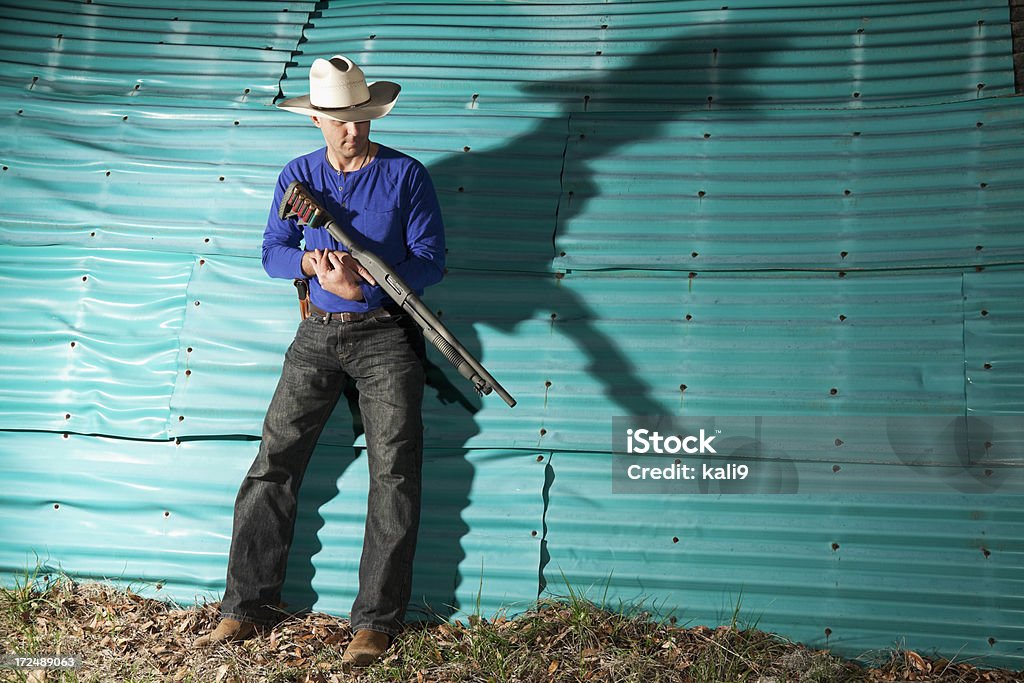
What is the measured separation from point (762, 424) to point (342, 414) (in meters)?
1.99

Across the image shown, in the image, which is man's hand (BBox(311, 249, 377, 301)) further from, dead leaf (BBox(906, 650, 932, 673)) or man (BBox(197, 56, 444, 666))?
dead leaf (BBox(906, 650, 932, 673))

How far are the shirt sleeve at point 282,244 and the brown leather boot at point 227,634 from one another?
1519 mm

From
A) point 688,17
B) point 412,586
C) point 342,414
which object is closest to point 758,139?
point 688,17

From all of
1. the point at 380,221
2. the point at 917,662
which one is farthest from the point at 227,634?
the point at 917,662

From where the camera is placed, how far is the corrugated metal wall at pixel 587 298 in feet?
13.6

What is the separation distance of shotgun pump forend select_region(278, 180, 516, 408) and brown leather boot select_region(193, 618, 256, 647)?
4.73 feet

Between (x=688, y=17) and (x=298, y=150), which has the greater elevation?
(x=688, y=17)

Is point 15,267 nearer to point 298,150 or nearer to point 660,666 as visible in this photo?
point 298,150

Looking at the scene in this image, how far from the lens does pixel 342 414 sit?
4.46m

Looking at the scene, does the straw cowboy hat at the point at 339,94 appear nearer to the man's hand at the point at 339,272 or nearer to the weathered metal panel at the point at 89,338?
the man's hand at the point at 339,272

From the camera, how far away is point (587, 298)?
14.8ft

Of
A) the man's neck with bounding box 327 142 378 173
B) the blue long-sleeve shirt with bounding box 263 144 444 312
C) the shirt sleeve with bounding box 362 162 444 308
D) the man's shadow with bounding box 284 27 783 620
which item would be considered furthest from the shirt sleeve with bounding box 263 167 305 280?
the man's shadow with bounding box 284 27 783 620

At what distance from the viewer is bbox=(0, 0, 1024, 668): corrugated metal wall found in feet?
13.6

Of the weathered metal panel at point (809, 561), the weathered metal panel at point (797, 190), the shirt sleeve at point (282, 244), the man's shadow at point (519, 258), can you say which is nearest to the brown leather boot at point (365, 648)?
the man's shadow at point (519, 258)
